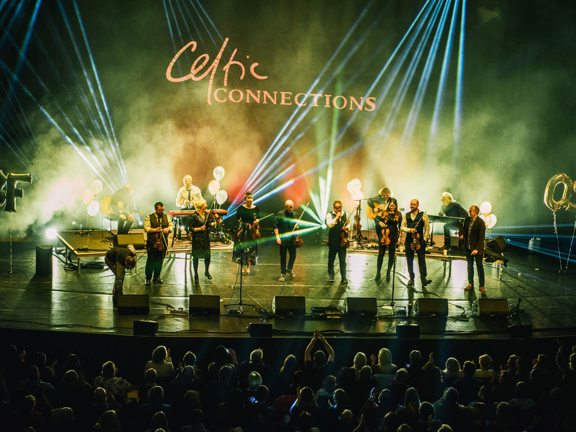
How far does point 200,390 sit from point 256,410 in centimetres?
91

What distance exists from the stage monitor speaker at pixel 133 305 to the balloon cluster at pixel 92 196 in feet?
24.0

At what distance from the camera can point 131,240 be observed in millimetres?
13469

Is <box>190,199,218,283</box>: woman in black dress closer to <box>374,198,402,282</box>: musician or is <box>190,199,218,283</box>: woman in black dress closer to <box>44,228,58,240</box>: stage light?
<box>374,198,402,282</box>: musician

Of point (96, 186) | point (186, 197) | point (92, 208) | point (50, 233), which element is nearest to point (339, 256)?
point (186, 197)

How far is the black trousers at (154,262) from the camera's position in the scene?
12.2m

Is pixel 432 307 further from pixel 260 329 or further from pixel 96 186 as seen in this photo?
pixel 96 186

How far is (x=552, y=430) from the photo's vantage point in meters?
5.67

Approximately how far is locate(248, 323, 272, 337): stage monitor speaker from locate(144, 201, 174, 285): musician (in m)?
3.66

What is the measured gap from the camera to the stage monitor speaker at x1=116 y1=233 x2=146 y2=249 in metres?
13.2

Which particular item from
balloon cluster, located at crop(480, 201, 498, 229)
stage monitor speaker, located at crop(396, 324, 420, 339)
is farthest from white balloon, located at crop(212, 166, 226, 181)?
stage monitor speaker, located at crop(396, 324, 420, 339)

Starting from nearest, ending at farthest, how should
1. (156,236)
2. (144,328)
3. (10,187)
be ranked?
(144,328)
(156,236)
(10,187)

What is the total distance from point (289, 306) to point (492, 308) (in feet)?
10.7

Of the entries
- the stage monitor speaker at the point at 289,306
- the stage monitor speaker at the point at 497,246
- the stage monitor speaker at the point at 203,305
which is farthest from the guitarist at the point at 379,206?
the stage monitor speaker at the point at 203,305

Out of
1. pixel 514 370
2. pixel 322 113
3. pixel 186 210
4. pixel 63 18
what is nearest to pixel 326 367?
pixel 514 370
